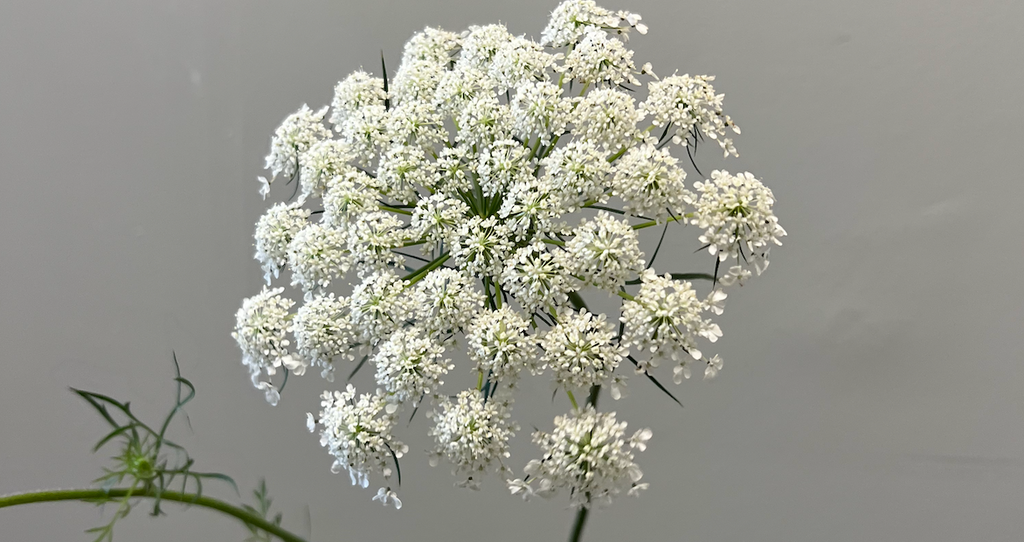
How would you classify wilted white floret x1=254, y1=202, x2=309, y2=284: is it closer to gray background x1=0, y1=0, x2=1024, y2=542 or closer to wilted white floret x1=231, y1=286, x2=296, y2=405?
wilted white floret x1=231, y1=286, x2=296, y2=405

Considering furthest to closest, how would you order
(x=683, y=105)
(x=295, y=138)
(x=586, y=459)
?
(x=295, y=138) → (x=683, y=105) → (x=586, y=459)

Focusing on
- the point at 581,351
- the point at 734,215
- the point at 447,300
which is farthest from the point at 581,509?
the point at 734,215

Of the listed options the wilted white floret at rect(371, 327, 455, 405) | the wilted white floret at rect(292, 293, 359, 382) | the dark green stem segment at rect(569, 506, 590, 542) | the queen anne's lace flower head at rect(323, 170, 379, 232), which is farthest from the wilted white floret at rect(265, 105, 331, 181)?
the dark green stem segment at rect(569, 506, 590, 542)

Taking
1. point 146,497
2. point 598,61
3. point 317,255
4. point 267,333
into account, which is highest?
point 598,61

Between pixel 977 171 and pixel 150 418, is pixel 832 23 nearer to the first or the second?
pixel 977 171

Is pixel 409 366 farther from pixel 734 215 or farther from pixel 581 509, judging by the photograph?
pixel 734 215

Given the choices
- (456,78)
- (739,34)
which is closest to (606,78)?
(456,78)

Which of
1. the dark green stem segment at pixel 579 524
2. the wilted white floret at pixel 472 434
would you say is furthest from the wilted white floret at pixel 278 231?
the dark green stem segment at pixel 579 524

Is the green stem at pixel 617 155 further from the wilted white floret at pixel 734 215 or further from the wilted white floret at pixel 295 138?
the wilted white floret at pixel 295 138
